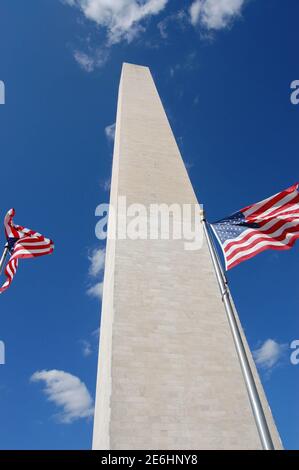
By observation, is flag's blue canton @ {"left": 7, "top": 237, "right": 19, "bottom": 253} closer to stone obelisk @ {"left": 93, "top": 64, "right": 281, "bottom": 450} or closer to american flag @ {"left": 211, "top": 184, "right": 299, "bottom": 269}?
stone obelisk @ {"left": 93, "top": 64, "right": 281, "bottom": 450}

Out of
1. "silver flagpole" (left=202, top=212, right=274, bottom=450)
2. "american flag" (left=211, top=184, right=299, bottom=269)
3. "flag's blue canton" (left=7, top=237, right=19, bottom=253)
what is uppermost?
"flag's blue canton" (left=7, top=237, right=19, bottom=253)

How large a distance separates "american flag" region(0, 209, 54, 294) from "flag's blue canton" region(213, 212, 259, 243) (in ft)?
17.1

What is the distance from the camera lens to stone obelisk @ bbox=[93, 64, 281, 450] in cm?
884

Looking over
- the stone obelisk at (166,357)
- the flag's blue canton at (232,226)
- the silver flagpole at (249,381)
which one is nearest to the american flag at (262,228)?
the flag's blue canton at (232,226)

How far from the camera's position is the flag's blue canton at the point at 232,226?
784 cm

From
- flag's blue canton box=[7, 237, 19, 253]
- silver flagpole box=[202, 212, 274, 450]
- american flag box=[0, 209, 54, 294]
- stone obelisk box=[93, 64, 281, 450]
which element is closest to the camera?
silver flagpole box=[202, 212, 274, 450]

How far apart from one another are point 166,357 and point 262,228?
15.7 ft

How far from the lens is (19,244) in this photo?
10062 millimetres

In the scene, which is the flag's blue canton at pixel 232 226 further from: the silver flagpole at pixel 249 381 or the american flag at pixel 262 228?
the silver flagpole at pixel 249 381

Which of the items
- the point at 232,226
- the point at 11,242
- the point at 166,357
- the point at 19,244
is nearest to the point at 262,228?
the point at 232,226

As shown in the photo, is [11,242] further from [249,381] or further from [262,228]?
[249,381]

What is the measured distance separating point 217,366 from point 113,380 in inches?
122

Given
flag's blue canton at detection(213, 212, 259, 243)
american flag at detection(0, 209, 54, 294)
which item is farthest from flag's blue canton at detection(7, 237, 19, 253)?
flag's blue canton at detection(213, 212, 259, 243)
